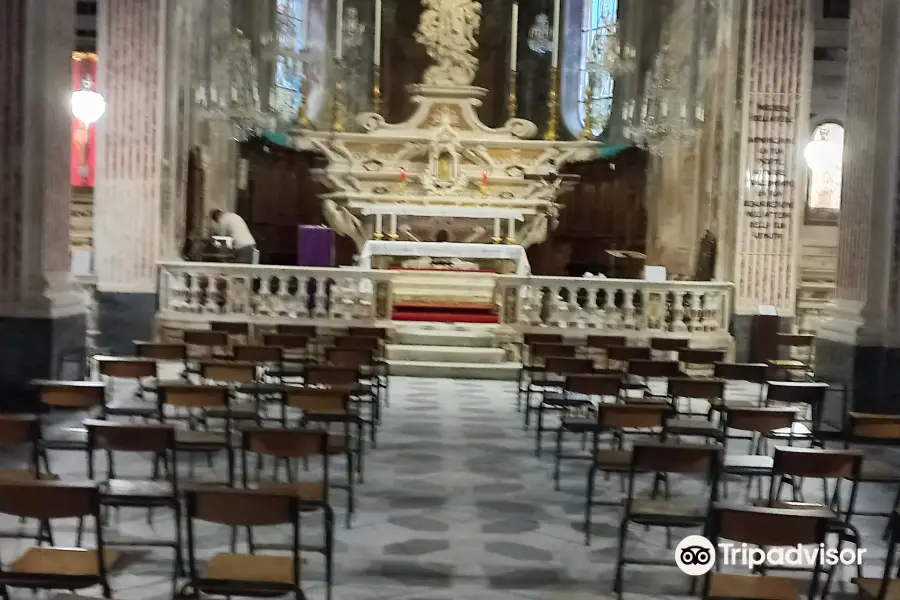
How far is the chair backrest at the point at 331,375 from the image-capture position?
24.5ft

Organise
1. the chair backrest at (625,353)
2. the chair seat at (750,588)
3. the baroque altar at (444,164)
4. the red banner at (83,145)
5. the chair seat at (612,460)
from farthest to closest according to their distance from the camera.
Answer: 1. the baroque altar at (444,164)
2. the red banner at (83,145)
3. the chair backrest at (625,353)
4. the chair seat at (612,460)
5. the chair seat at (750,588)

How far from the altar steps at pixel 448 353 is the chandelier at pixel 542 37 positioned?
10.6 meters

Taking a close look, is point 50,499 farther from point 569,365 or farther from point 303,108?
point 303,108

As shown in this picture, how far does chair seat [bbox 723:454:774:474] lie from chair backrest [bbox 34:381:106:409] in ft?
12.7

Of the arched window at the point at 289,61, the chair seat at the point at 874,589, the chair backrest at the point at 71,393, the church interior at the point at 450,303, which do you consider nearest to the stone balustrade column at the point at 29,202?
the church interior at the point at 450,303

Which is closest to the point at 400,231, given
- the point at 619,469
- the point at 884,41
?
the point at 884,41

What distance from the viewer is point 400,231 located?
58.0 feet

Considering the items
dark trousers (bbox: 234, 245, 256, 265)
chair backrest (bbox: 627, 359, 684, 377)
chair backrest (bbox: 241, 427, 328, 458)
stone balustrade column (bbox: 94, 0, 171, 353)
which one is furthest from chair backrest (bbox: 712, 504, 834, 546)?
dark trousers (bbox: 234, 245, 256, 265)

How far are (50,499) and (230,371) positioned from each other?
3.73 m

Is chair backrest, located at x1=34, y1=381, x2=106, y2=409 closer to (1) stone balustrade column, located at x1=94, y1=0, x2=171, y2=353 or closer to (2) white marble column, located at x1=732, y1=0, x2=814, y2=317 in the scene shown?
(1) stone balustrade column, located at x1=94, y1=0, x2=171, y2=353

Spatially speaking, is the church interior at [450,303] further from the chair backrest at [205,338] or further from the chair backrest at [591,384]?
the chair backrest at [205,338]

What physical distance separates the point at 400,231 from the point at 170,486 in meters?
12.7

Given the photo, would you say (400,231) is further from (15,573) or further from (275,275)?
(15,573)

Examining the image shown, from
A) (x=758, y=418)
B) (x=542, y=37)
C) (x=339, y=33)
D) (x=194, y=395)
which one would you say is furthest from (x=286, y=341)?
(x=542, y=37)
